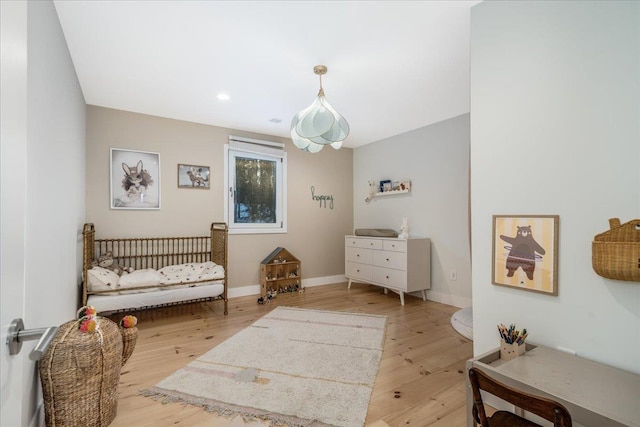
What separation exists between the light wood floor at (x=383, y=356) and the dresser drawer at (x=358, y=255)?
54 centimetres

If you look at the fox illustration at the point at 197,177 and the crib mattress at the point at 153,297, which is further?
the fox illustration at the point at 197,177

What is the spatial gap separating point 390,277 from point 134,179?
11.7 ft

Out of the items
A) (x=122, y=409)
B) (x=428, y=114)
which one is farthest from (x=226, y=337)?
(x=428, y=114)

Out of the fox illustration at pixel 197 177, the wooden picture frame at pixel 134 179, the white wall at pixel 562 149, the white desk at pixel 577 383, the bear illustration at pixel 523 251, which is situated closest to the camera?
the white desk at pixel 577 383

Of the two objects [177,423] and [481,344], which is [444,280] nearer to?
[481,344]

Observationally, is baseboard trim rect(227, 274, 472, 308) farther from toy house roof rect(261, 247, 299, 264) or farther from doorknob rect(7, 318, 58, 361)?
doorknob rect(7, 318, 58, 361)

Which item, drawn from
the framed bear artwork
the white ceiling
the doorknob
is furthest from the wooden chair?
the white ceiling

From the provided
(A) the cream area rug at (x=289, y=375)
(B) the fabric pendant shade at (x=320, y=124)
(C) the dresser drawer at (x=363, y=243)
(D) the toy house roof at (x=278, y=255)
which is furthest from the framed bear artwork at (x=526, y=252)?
(D) the toy house roof at (x=278, y=255)

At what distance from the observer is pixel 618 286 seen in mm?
1328

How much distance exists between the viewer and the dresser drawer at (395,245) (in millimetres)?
3928

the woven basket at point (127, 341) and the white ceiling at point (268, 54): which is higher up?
the white ceiling at point (268, 54)

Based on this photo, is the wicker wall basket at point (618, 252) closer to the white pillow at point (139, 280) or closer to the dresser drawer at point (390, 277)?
the dresser drawer at point (390, 277)

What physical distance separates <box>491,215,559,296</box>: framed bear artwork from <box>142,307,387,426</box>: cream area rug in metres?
1.15

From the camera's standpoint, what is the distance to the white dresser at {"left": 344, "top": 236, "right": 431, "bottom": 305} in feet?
12.9
